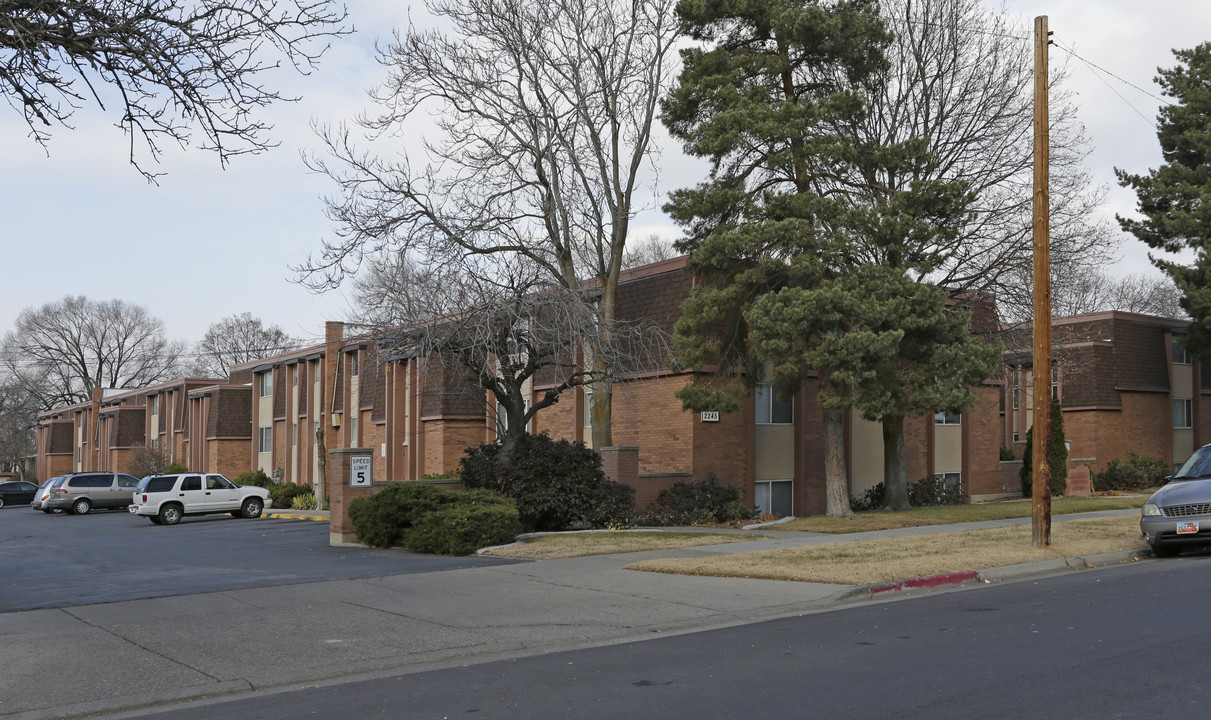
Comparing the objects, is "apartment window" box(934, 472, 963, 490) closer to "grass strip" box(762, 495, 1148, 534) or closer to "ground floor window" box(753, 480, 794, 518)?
"grass strip" box(762, 495, 1148, 534)

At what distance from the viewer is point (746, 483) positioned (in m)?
27.4

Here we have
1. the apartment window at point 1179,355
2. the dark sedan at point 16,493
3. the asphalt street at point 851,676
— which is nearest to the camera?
the asphalt street at point 851,676

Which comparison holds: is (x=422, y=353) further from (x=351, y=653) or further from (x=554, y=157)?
(x=351, y=653)

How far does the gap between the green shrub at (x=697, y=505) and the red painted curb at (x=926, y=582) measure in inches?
443

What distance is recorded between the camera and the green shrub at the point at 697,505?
25344 millimetres

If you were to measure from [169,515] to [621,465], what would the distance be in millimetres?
19627

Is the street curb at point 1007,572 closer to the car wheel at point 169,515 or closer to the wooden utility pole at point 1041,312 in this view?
the wooden utility pole at point 1041,312

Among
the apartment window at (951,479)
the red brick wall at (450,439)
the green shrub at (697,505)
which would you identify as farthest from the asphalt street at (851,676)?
the red brick wall at (450,439)

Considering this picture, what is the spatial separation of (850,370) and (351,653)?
1564 cm

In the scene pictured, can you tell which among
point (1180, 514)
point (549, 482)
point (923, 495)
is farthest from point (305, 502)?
point (1180, 514)

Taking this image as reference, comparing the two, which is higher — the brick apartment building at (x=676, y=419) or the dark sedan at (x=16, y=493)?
the brick apartment building at (x=676, y=419)

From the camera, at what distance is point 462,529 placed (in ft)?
62.3

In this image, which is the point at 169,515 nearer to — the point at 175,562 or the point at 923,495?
the point at 175,562

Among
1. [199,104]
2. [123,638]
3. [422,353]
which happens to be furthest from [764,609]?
[422,353]
